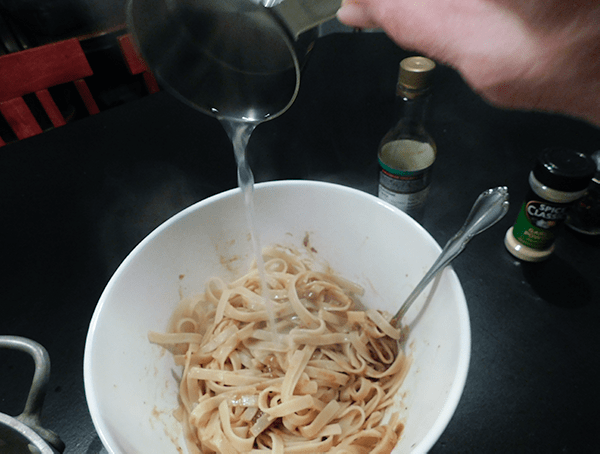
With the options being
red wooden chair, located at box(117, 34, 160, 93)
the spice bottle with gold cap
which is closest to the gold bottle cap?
the spice bottle with gold cap

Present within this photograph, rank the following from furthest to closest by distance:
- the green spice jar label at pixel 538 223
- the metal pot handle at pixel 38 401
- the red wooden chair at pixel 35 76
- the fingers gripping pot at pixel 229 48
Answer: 1. the red wooden chair at pixel 35 76
2. the green spice jar label at pixel 538 223
3. the metal pot handle at pixel 38 401
4. the fingers gripping pot at pixel 229 48

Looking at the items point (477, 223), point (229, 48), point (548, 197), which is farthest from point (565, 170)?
point (229, 48)

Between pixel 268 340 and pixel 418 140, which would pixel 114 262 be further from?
pixel 418 140

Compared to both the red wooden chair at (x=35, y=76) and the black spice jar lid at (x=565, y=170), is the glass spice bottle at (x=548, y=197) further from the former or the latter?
the red wooden chair at (x=35, y=76)

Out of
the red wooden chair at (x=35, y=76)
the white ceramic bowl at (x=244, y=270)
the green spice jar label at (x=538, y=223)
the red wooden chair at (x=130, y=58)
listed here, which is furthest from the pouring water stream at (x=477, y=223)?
the red wooden chair at (x=35, y=76)

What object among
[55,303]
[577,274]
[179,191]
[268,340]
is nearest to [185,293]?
[268,340]

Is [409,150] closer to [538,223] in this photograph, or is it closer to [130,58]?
[538,223]
